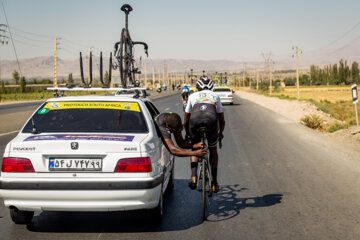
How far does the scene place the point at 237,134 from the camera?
16328 millimetres

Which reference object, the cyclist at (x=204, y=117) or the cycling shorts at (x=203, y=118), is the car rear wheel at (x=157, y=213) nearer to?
the cyclist at (x=204, y=117)

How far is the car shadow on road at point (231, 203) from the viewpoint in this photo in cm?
604

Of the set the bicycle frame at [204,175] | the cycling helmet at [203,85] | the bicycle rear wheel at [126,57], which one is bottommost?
the bicycle frame at [204,175]

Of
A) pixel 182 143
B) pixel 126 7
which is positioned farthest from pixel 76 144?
pixel 126 7

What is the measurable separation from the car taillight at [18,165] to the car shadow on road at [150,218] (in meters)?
0.87

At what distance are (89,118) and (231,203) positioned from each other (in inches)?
90.8

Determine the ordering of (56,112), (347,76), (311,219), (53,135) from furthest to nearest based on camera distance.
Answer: (347,76), (56,112), (311,219), (53,135)

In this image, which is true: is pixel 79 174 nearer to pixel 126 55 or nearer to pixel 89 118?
pixel 89 118

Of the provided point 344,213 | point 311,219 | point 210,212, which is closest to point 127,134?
point 210,212

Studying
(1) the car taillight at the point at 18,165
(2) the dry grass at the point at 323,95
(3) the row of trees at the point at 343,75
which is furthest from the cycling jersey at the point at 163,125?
(3) the row of trees at the point at 343,75

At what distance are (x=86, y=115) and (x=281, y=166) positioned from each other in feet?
16.5

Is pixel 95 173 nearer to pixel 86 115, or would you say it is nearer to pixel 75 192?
pixel 75 192

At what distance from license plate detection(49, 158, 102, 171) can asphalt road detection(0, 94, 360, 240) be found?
0.80m

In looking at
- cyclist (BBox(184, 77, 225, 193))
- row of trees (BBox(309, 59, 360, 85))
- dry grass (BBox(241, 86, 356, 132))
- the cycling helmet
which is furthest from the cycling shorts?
row of trees (BBox(309, 59, 360, 85))
